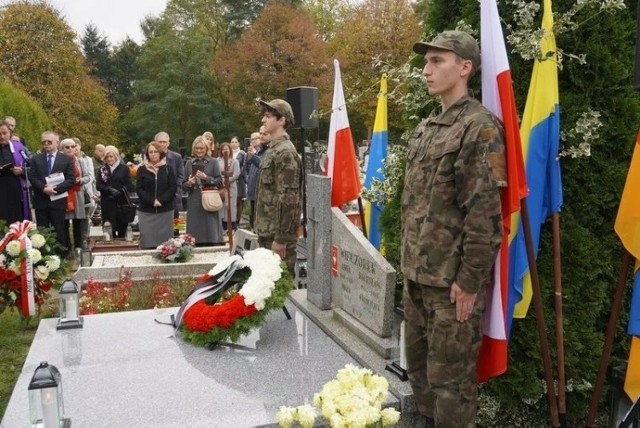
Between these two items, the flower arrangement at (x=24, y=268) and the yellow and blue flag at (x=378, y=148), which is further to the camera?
the yellow and blue flag at (x=378, y=148)

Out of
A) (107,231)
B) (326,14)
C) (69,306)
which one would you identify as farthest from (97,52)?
(69,306)

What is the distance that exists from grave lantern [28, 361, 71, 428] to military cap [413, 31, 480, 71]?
239 cm

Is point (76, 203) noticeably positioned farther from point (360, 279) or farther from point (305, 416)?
point (305, 416)

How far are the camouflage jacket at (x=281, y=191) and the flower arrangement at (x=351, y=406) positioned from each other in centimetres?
269

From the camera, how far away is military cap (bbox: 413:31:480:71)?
296cm

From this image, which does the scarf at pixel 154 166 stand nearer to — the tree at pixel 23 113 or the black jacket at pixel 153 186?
the black jacket at pixel 153 186

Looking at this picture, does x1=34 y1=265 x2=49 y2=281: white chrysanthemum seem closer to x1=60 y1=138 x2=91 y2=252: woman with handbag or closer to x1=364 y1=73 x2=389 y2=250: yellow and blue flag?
x1=364 y1=73 x2=389 y2=250: yellow and blue flag

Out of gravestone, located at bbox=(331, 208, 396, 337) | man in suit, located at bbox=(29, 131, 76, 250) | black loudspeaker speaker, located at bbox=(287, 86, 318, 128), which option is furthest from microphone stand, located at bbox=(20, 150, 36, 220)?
gravestone, located at bbox=(331, 208, 396, 337)

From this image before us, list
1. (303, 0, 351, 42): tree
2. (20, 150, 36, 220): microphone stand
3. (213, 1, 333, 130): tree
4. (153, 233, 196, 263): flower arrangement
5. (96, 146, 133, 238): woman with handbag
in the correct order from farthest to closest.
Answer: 1. (303, 0, 351, 42): tree
2. (213, 1, 333, 130): tree
3. (96, 146, 133, 238): woman with handbag
4. (20, 150, 36, 220): microphone stand
5. (153, 233, 196, 263): flower arrangement

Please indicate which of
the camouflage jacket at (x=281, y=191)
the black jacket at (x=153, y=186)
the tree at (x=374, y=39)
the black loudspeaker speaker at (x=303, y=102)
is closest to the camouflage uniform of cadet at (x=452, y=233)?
the camouflage jacket at (x=281, y=191)

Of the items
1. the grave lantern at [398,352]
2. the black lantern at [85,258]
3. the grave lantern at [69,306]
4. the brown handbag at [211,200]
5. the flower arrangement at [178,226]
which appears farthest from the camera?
the flower arrangement at [178,226]

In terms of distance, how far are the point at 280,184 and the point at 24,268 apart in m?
2.51

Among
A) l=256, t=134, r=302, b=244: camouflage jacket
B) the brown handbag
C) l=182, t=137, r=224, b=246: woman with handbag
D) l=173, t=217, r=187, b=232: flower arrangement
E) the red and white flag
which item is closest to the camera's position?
l=256, t=134, r=302, b=244: camouflage jacket

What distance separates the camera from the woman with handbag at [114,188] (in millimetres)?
9867
